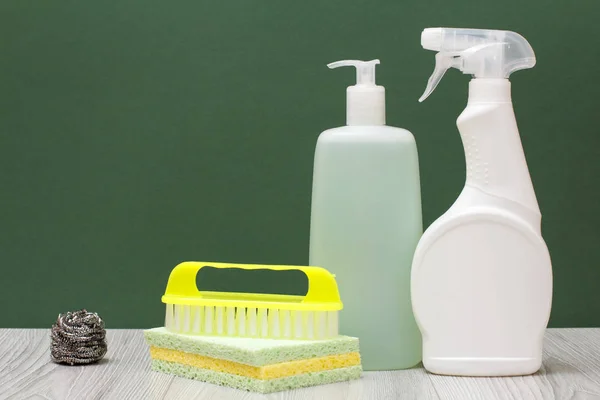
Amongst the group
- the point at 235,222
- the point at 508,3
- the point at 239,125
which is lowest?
the point at 235,222

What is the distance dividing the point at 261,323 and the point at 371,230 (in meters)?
0.13

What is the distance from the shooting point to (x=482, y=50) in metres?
0.85

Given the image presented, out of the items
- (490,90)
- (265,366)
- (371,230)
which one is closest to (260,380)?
(265,366)

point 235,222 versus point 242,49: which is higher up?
point 242,49

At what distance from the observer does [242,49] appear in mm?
1078

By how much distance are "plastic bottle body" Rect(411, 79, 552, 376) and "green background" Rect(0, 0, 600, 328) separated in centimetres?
24

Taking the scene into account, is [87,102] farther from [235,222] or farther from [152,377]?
[152,377]

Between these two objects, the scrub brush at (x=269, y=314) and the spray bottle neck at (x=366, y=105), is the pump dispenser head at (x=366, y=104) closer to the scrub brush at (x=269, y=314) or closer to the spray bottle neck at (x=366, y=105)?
the spray bottle neck at (x=366, y=105)

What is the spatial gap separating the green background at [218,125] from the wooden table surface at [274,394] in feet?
0.57

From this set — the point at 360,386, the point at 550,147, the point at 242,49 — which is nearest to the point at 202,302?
the point at 360,386

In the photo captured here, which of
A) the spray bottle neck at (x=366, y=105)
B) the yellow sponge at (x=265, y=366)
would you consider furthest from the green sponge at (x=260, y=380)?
Result: the spray bottle neck at (x=366, y=105)

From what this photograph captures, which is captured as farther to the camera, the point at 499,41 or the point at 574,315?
the point at 574,315

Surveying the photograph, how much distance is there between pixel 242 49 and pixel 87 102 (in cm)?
19

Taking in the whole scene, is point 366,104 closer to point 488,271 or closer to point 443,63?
point 443,63
